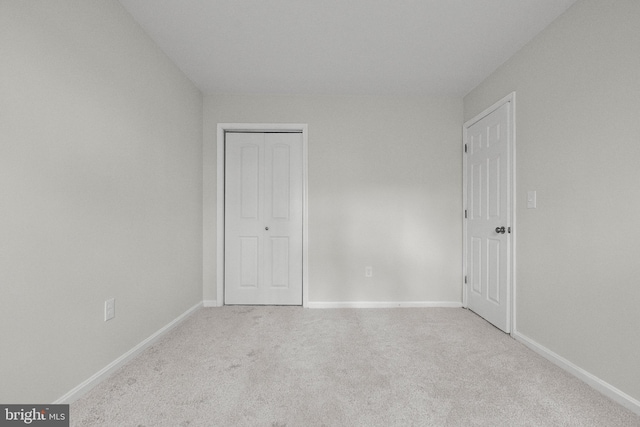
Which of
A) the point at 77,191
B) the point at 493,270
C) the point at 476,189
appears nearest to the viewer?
the point at 77,191

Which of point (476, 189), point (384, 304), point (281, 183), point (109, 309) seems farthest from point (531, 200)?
point (109, 309)

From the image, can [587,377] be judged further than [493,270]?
No

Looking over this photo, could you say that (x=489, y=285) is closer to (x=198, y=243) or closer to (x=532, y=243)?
(x=532, y=243)

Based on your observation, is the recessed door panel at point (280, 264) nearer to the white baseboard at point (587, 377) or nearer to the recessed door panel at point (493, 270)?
the recessed door panel at point (493, 270)

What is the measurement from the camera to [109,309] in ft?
5.94

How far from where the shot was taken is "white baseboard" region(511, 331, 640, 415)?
1518 millimetres

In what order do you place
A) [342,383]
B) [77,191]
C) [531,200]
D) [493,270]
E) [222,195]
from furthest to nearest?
[222,195], [493,270], [531,200], [342,383], [77,191]

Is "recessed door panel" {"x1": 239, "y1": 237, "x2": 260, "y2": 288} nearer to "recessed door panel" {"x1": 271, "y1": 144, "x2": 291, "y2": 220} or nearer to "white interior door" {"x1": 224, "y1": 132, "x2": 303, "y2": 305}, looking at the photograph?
"white interior door" {"x1": 224, "y1": 132, "x2": 303, "y2": 305}

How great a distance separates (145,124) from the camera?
7.22 ft

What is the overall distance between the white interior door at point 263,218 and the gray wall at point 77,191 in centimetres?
88

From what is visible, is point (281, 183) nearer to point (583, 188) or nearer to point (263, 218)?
point (263, 218)

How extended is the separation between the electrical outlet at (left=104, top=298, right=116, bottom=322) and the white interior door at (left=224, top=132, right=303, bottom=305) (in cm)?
151

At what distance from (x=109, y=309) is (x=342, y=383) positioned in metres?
1.55

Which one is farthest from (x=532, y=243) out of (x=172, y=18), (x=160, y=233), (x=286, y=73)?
(x=172, y=18)
